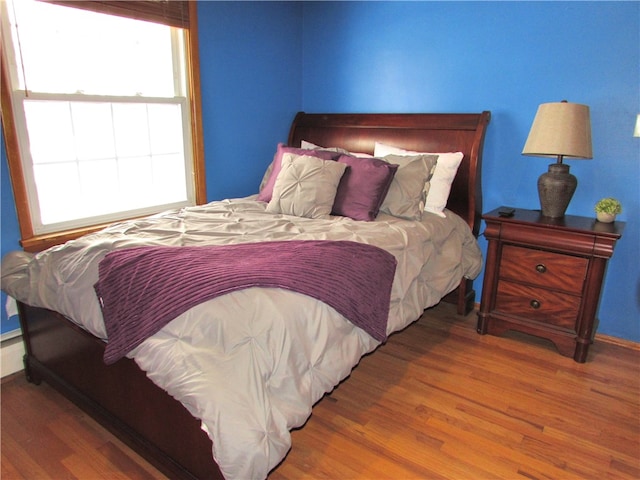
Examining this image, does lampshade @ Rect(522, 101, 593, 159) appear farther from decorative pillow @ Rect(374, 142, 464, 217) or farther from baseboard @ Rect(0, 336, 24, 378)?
baseboard @ Rect(0, 336, 24, 378)

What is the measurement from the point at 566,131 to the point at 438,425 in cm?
170

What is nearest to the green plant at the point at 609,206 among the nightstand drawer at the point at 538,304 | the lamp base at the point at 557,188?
the lamp base at the point at 557,188

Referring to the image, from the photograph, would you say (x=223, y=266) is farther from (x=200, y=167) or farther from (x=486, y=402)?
(x=200, y=167)

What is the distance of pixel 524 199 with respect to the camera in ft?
9.71

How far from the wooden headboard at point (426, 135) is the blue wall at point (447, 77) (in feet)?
0.45

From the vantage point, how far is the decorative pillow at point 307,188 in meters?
2.61

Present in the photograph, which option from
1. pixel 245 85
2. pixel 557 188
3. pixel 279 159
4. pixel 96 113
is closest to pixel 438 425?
pixel 557 188

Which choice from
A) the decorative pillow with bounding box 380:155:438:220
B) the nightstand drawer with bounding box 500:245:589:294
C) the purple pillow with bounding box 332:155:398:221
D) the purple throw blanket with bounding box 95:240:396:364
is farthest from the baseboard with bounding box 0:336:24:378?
the nightstand drawer with bounding box 500:245:589:294

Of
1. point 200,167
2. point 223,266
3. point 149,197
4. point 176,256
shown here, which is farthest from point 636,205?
point 149,197

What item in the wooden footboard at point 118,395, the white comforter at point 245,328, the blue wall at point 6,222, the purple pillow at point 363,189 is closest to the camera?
the white comforter at point 245,328

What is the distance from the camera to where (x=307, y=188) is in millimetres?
2633

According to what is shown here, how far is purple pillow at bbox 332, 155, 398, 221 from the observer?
2625 mm

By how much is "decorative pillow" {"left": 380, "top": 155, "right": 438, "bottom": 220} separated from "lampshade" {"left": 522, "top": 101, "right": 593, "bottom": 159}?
2.17ft

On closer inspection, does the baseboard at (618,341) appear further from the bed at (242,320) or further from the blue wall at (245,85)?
the blue wall at (245,85)
